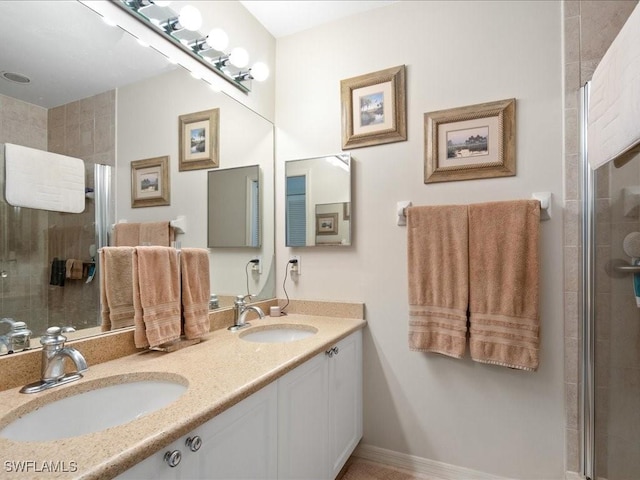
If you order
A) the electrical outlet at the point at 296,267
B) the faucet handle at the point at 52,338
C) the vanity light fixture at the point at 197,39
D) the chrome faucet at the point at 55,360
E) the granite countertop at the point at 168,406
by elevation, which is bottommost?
the granite countertop at the point at 168,406

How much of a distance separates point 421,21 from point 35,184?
74.8 inches

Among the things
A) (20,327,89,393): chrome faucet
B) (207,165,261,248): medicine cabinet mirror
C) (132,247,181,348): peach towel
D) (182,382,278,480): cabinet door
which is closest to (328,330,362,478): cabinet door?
(182,382,278,480): cabinet door

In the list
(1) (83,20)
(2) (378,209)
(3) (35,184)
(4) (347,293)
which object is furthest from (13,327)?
(2) (378,209)

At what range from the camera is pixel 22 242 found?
940 millimetres

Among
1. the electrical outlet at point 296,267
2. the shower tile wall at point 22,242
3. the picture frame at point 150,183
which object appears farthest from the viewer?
the electrical outlet at point 296,267

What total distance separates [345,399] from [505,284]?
94 centimetres

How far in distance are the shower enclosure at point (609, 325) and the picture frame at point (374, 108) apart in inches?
32.3

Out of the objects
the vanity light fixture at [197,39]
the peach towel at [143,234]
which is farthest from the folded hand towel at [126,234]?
the vanity light fixture at [197,39]

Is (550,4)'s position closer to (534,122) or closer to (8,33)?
(534,122)

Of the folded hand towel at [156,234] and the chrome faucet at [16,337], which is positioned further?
the folded hand towel at [156,234]

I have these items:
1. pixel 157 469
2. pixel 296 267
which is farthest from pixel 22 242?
pixel 296 267

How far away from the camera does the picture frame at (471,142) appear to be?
1.57m

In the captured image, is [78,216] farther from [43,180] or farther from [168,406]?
[168,406]

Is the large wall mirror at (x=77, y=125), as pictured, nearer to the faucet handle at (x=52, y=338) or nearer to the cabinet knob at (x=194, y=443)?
the faucet handle at (x=52, y=338)
